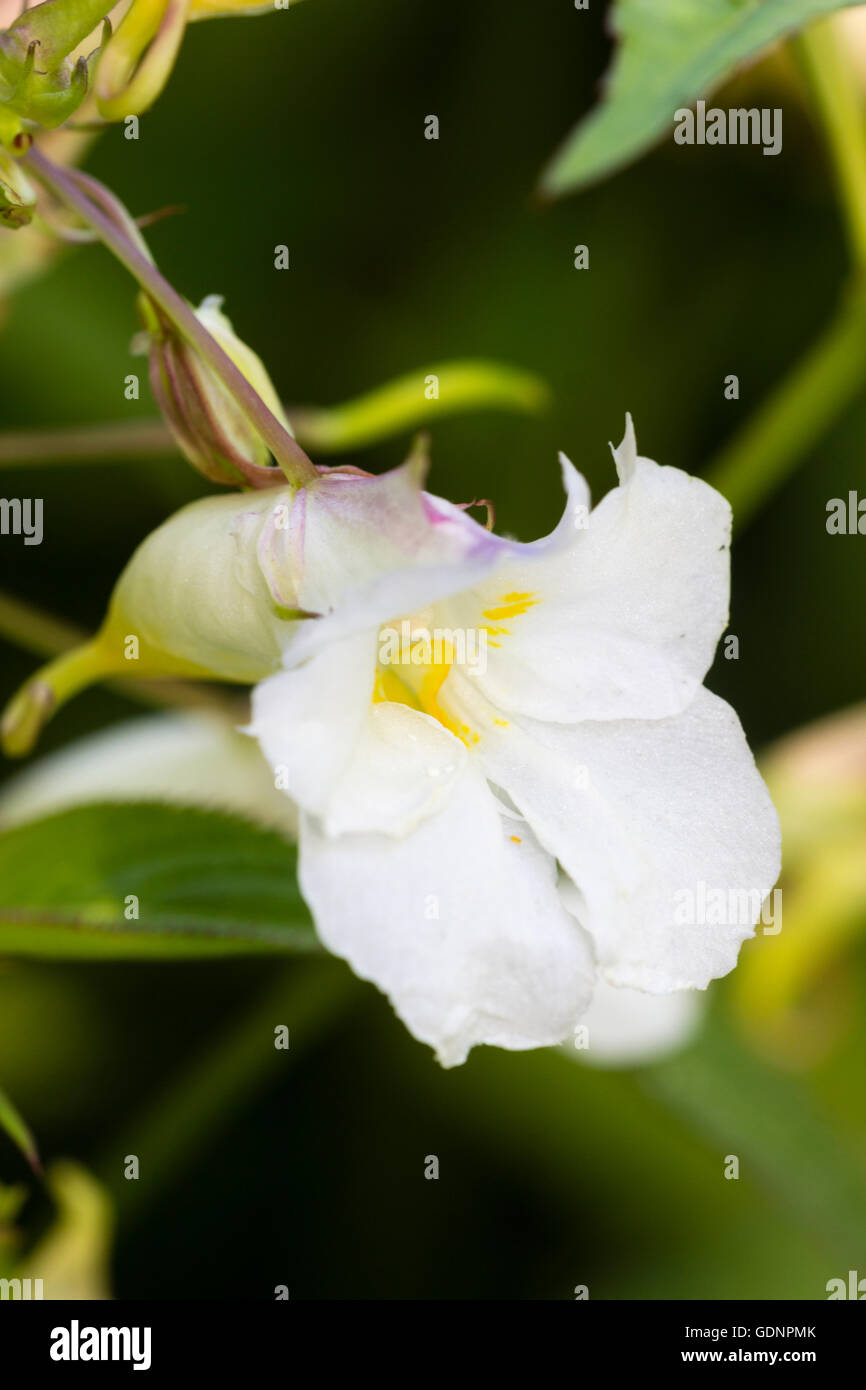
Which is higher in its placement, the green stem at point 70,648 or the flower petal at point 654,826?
the green stem at point 70,648

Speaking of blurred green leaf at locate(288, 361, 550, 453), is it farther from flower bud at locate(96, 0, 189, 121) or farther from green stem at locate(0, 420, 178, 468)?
flower bud at locate(96, 0, 189, 121)

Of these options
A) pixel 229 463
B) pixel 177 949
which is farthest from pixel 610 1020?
pixel 229 463

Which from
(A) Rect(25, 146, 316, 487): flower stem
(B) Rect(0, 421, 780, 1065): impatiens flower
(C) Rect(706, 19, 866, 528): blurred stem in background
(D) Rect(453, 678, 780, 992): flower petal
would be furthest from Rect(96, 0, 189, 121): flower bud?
(C) Rect(706, 19, 866, 528): blurred stem in background

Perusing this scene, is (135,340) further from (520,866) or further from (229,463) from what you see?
(520,866)

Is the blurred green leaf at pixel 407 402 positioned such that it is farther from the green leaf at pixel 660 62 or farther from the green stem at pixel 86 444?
the green leaf at pixel 660 62

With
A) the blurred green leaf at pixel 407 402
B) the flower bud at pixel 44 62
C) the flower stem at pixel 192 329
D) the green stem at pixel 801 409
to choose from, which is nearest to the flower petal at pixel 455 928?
the flower stem at pixel 192 329
